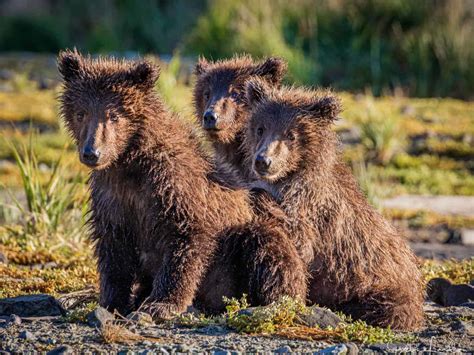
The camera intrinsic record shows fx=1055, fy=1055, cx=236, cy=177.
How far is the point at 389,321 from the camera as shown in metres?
7.64

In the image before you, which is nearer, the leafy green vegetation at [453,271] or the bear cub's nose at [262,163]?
the bear cub's nose at [262,163]

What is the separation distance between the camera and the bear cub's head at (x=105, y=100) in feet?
23.9

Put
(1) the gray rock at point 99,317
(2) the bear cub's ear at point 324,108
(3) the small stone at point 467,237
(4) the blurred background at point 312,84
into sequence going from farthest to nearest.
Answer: (3) the small stone at point 467,237 < (4) the blurred background at point 312,84 < (2) the bear cub's ear at point 324,108 < (1) the gray rock at point 99,317

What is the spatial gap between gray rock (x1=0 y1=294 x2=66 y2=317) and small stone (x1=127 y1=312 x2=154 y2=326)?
26.9 inches

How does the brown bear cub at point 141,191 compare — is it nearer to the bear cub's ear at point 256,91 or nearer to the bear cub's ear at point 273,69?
the bear cub's ear at point 256,91

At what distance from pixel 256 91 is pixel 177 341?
2.61 meters

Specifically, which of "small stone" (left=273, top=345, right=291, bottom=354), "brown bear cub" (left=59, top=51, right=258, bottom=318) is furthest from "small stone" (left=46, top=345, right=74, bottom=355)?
"small stone" (left=273, top=345, right=291, bottom=354)

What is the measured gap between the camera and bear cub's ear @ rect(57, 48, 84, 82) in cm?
752

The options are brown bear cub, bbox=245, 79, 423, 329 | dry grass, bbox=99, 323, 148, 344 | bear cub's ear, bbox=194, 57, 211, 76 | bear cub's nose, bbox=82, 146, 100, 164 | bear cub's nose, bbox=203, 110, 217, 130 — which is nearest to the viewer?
dry grass, bbox=99, 323, 148, 344

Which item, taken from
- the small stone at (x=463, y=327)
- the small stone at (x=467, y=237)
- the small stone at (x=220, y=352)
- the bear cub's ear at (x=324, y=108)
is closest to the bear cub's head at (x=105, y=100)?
the bear cub's ear at (x=324, y=108)

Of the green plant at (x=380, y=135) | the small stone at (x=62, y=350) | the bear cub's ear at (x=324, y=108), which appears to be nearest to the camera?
the small stone at (x=62, y=350)

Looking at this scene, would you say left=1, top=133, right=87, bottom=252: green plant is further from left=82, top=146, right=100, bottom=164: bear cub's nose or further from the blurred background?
left=82, top=146, right=100, bottom=164: bear cub's nose

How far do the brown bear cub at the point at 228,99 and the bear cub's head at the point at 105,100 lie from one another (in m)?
1.73

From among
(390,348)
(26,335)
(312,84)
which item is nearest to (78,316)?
(26,335)
